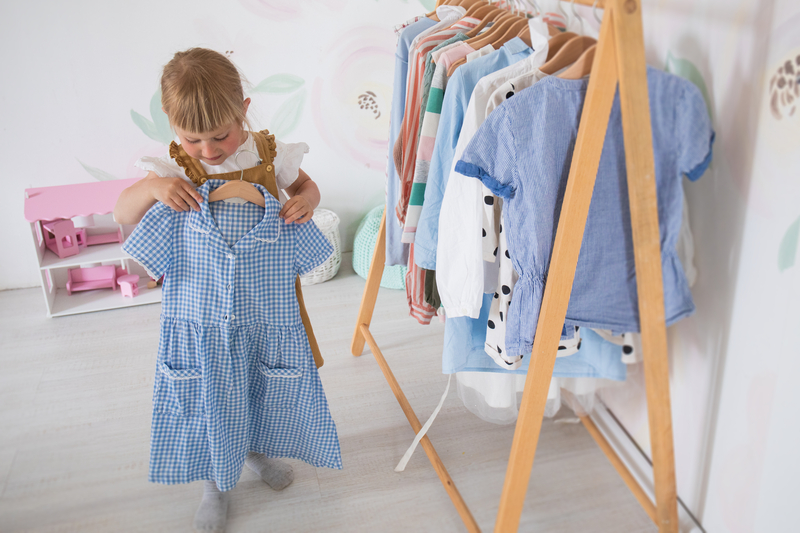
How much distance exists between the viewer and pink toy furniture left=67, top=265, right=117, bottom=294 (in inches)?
101

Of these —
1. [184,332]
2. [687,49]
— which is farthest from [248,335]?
[687,49]

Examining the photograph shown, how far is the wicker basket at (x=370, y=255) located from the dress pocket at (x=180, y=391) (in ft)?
4.46

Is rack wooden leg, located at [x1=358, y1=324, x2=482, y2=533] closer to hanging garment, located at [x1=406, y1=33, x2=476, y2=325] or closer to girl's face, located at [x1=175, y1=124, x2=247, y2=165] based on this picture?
hanging garment, located at [x1=406, y1=33, x2=476, y2=325]

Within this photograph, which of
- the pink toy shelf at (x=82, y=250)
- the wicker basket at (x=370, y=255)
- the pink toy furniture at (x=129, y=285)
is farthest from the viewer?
the wicker basket at (x=370, y=255)

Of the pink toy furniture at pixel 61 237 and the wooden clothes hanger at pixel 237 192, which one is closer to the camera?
the wooden clothes hanger at pixel 237 192

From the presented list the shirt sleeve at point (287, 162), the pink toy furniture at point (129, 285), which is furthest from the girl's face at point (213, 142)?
the pink toy furniture at point (129, 285)

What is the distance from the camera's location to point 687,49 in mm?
1061

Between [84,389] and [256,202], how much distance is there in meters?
1.21

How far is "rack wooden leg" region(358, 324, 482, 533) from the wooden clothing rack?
17 cm

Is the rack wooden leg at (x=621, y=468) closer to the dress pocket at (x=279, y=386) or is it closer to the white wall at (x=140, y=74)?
the dress pocket at (x=279, y=386)

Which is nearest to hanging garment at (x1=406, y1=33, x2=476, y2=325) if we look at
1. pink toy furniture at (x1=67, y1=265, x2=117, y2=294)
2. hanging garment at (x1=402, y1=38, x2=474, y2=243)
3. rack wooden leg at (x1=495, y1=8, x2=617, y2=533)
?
hanging garment at (x1=402, y1=38, x2=474, y2=243)

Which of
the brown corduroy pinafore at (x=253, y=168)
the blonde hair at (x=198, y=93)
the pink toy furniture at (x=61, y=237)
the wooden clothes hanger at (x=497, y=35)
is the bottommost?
the pink toy furniture at (x=61, y=237)

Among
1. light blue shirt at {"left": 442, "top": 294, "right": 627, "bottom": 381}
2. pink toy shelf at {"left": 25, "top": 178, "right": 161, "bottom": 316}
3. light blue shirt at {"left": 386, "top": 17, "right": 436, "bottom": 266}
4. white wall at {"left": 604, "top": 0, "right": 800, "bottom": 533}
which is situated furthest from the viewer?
pink toy shelf at {"left": 25, "top": 178, "right": 161, "bottom": 316}

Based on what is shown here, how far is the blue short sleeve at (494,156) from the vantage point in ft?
3.28
